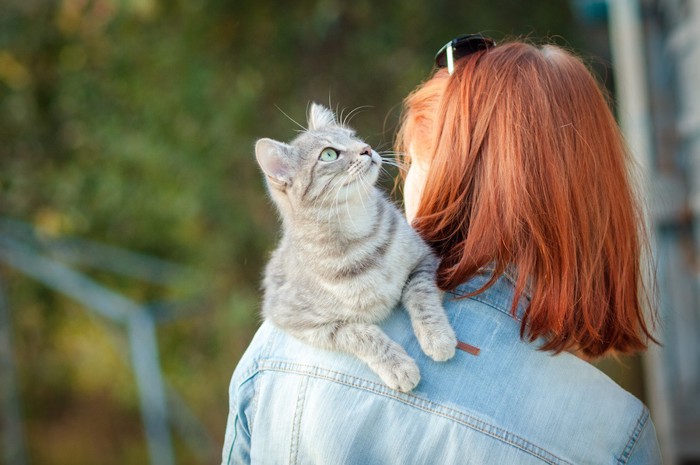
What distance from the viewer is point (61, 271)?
407 centimetres

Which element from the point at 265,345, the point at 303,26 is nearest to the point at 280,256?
the point at 265,345

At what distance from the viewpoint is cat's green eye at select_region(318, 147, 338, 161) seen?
167 centimetres

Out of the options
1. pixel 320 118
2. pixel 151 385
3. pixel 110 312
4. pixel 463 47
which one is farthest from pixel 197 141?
pixel 463 47

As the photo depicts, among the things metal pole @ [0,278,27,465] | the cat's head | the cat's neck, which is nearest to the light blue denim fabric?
the cat's neck

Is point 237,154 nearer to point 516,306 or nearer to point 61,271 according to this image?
point 61,271

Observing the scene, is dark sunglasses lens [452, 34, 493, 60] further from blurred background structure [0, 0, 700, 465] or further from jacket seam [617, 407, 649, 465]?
blurred background structure [0, 0, 700, 465]

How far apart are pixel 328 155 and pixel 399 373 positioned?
66 centimetres

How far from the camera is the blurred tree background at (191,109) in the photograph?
3.99 m

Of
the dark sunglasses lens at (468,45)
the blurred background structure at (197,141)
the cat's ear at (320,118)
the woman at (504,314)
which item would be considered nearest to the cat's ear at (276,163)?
the cat's ear at (320,118)

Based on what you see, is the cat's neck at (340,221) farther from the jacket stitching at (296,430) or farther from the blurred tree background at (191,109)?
the blurred tree background at (191,109)

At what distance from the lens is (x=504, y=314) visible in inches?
51.3

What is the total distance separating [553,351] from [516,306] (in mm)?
106

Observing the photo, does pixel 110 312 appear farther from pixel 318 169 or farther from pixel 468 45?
pixel 468 45

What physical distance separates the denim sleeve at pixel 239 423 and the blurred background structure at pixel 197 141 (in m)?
2.58
